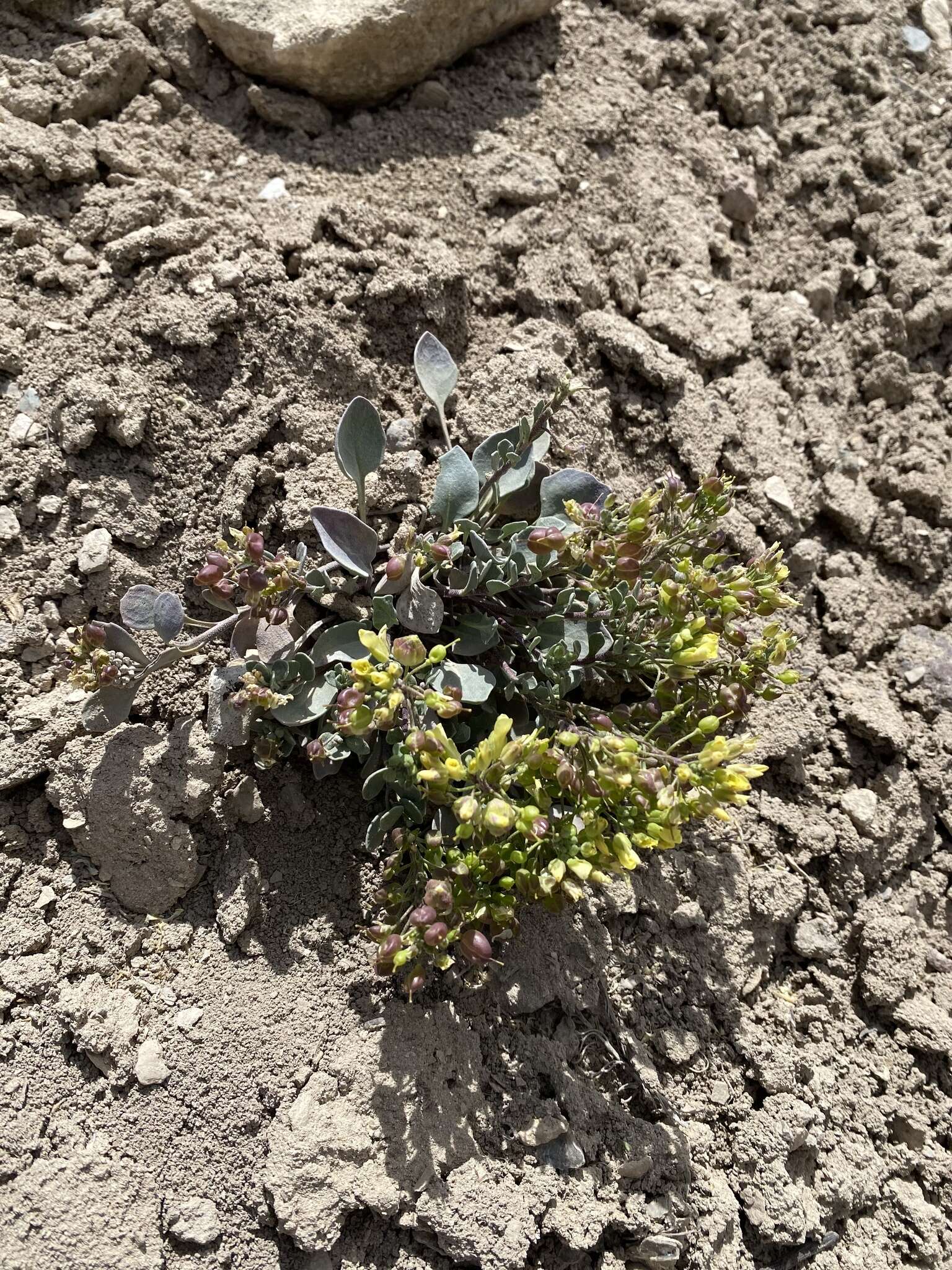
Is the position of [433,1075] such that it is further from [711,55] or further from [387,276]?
[711,55]

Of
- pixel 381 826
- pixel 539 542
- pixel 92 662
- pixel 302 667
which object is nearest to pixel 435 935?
pixel 381 826

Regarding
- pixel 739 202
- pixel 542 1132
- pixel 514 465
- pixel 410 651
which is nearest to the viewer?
pixel 410 651

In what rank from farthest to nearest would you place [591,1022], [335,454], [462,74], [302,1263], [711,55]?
→ [711,55]
[462,74]
[335,454]
[591,1022]
[302,1263]

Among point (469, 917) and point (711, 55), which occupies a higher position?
point (711, 55)

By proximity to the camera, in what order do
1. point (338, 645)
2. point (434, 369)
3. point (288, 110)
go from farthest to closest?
point (288, 110) → point (434, 369) → point (338, 645)

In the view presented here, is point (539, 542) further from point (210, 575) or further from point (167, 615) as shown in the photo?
point (167, 615)

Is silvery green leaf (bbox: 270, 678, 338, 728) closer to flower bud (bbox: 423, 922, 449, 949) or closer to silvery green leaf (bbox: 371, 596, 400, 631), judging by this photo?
silvery green leaf (bbox: 371, 596, 400, 631)

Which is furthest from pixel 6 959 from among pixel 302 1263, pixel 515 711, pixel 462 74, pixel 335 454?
pixel 462 74

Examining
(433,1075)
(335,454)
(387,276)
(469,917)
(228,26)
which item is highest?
(228,26)
